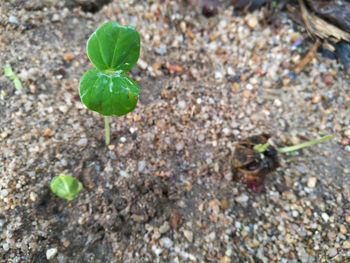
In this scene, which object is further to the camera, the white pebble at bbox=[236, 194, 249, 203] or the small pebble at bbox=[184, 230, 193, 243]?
the white pebble at bbox=[236, 194, 249, 203]

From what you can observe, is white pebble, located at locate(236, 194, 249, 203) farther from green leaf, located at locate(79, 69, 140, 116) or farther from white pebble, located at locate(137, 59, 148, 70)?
white pebble, located at locate(137, 59, 148, 70)

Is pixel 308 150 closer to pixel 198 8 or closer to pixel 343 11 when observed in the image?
pixel 343 11

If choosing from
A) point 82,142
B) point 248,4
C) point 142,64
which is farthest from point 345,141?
point 82,142

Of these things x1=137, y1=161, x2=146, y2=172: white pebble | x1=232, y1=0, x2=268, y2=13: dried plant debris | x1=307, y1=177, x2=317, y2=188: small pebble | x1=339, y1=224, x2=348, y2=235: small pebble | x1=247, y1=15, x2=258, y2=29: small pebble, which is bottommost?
x1=339, y1=224, x2=348, y2=235: small pebble

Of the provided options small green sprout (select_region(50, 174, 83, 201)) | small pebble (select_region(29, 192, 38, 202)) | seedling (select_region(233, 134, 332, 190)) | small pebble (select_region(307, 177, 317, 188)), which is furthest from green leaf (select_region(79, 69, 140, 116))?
small pebble (select_region(307, 177, 317, 188))

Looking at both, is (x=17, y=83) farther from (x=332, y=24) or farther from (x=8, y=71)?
(x=332, y=24)

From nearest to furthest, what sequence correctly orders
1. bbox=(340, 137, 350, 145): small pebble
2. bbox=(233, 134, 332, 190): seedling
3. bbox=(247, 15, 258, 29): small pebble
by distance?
bbox=(233, 134, 332, 190): seedling, bbox=(340, 137, 350, 145): small pebble, bbox=(247, 15, 258, 29): small pebble

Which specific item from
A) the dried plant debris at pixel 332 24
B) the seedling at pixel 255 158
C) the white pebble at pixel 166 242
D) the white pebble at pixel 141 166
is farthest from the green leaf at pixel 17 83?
the dried plant debris at pixel 332 24

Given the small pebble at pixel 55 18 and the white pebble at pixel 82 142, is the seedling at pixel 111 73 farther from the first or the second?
the small pebble at pixel 55 18
